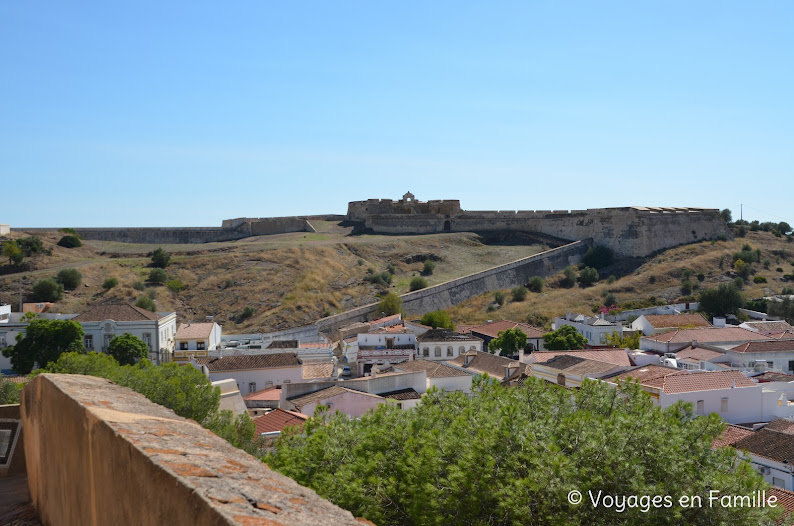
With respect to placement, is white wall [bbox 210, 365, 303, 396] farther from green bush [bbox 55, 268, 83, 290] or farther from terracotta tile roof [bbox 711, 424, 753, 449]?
green bush [bbox 55, 268, 83, 290]

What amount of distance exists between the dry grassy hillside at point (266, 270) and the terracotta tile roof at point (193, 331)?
4296 millimetres

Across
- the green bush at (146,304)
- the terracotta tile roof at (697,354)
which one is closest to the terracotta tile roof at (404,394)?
the terracotta tile roof at (697,354)

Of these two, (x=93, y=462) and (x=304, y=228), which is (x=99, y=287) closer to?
(x=304, y=228)

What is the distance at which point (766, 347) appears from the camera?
25.0 m

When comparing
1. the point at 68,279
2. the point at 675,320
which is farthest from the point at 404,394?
the point at 68,279

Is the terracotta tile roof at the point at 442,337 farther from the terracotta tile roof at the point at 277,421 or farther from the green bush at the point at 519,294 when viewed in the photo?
the terracotta tile roof at the point at 277,421

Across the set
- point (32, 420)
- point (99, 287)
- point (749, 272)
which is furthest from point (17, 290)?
point (749, 272)

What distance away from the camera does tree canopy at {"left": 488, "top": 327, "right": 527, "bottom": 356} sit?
98.3 ft

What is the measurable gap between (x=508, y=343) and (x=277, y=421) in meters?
15.7

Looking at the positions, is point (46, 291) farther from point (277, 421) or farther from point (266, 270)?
point (277, 421)

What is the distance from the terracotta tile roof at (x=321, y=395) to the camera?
18.0m

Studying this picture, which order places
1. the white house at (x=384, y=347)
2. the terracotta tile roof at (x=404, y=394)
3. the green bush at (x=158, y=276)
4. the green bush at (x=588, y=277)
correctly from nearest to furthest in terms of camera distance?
the terracotta tile roof at (x=404, y=394) → the white house at (x=384, y=347) → the green bush at (x=158, y=276) → the green bush at (x=588, y=277)

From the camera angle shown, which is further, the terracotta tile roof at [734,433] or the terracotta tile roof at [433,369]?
the terracotta tile roof at [433,369]

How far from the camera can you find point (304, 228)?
5528cm
